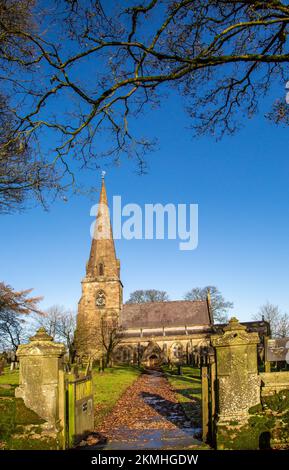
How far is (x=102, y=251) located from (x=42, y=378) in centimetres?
5232

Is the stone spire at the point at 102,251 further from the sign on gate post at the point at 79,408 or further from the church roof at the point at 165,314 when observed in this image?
the sign on gate post at the point at 79,408

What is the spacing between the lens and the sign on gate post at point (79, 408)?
7.98 meters

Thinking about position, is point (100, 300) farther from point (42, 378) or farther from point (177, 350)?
point (42, 378)

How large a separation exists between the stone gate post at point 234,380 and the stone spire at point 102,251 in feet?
168

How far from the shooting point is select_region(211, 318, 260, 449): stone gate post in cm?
712

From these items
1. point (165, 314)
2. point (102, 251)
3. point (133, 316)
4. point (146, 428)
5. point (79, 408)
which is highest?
point (102, 251)

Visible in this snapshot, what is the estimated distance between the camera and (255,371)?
287 inches

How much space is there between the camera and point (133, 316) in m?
60.9

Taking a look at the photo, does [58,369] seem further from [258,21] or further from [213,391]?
[258,21]

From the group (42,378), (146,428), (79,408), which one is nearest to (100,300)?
(146,428)

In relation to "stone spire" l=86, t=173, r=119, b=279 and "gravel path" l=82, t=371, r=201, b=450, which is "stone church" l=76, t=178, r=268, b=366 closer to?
"stone spire" l=86, t=173, r=119, b=279
